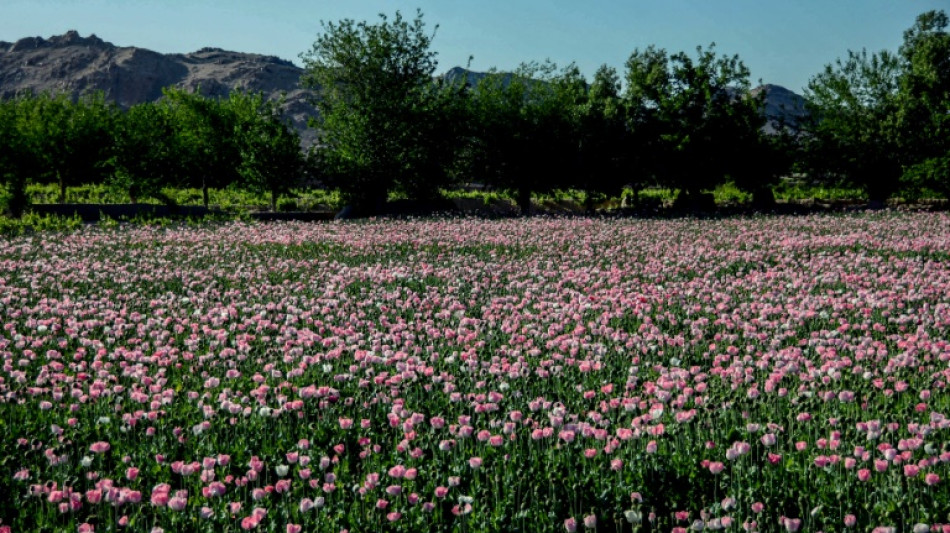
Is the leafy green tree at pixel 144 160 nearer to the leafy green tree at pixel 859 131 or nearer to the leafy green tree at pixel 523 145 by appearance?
the leafy green tree at pixel 523 145

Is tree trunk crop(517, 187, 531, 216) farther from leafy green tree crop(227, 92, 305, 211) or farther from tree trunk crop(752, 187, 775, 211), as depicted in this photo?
tree trunk crop(752, 187, 775, 211)

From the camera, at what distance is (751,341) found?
7.77 meters

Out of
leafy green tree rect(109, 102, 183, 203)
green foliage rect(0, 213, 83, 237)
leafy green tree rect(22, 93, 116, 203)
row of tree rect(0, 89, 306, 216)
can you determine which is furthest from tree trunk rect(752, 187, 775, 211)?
leafy green tree rect(22, 93, 116, 203)

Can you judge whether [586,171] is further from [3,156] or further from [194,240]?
[3,156]

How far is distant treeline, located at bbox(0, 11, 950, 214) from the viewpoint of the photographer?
33.0 metres

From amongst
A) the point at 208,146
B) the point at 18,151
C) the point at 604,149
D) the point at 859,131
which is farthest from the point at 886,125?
the point at 18,151

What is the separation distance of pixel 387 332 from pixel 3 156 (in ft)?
120

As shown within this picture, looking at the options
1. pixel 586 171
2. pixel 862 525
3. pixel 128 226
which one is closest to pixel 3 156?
pixel 128 226

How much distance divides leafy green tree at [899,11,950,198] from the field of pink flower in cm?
2451

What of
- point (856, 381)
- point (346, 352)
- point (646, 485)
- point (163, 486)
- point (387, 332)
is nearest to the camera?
point (163, 486)

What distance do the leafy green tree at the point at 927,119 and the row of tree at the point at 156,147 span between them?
92.3 ft

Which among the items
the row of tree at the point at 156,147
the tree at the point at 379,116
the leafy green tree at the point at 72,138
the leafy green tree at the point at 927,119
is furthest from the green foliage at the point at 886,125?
the leafy green tree at the point at 72,138

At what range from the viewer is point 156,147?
36.7 metres

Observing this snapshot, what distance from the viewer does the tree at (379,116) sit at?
32531mm
